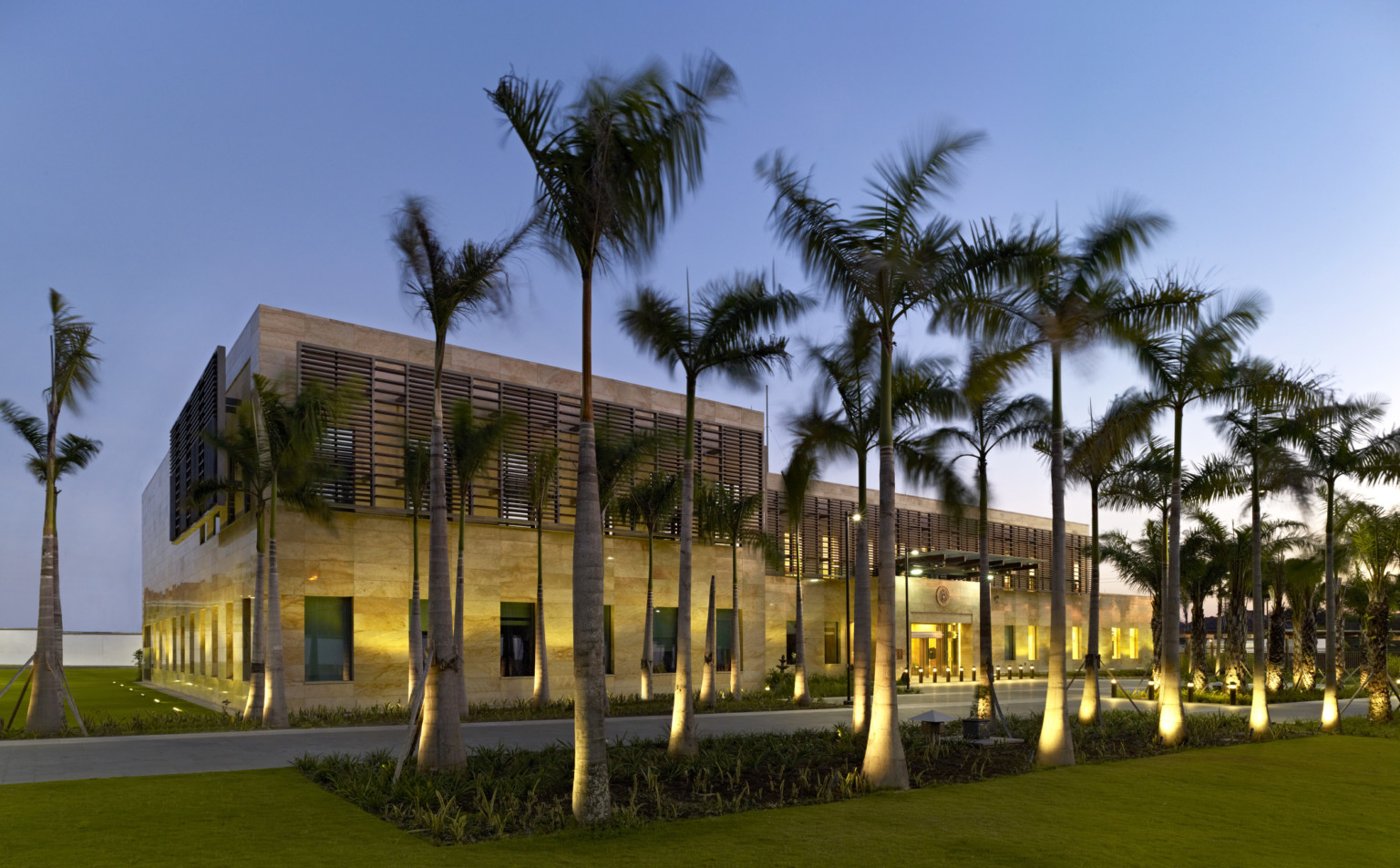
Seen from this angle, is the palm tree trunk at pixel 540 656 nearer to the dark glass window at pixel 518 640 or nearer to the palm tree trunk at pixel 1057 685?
the dark glass window at pixel 518 640

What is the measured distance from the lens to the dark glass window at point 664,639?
3400 centimetres

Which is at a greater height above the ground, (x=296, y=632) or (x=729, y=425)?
(x=729, y=425)

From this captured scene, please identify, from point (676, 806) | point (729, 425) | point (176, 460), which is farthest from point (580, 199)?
point (176, 460)

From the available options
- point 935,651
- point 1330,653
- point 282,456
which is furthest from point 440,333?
point 935,651

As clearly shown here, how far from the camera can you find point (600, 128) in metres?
11.6

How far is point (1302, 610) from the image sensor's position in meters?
42.1

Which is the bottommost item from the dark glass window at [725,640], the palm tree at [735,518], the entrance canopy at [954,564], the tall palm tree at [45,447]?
the dark glass window at [725,640]

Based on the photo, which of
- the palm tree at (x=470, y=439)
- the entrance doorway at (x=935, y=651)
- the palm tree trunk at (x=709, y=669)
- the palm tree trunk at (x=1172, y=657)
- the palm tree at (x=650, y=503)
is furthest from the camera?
the entrance doorway at (x=935, y=651)

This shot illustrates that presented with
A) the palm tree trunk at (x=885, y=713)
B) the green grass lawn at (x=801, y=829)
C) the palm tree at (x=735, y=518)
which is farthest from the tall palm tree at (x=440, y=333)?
the palm tree at (x=735, y=518)

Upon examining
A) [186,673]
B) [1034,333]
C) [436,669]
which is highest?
Result: [1034,333]

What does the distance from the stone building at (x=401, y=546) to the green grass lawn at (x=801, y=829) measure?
10646 mm

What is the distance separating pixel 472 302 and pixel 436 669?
5.67 meters

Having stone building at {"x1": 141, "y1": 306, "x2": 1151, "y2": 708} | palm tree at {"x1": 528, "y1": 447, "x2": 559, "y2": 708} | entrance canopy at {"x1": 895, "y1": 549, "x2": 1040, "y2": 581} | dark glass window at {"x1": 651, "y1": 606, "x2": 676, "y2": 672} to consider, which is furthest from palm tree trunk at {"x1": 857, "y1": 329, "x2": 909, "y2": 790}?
entrance canopy at {"x1": 895, "y1": 549, "x2": 1040, "y2": 581}

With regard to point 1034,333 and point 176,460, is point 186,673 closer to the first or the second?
point 176,460
